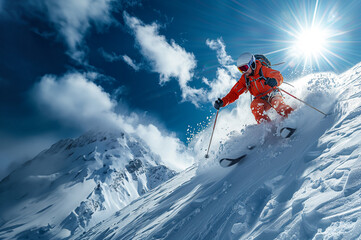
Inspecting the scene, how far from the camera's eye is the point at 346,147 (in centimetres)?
250

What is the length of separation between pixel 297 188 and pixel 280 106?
3.77 m

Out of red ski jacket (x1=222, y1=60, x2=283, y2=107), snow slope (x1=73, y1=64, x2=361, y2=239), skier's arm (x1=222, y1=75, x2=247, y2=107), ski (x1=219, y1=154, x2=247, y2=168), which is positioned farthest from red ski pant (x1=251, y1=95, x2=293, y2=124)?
ski (x1=219, y1=154, x2=247, y2=168)

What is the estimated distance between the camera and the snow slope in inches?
68.7

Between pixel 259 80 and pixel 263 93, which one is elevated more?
pixel 259 80

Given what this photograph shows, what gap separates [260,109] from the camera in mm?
6090

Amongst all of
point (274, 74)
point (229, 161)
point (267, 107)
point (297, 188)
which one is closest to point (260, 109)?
point (267, 107)

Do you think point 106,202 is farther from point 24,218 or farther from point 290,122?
point 290,122

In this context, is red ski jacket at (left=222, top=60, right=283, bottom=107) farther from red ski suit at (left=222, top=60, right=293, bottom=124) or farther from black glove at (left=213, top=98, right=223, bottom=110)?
black glove at (left=213, top=98, right=223, bottom=110)

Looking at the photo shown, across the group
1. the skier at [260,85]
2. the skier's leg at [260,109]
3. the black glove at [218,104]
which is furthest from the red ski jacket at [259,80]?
the black glove at [218,104]

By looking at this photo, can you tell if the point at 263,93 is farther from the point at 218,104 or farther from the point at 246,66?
the point at 218,104

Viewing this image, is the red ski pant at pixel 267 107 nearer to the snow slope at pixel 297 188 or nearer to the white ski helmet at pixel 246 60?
the snow slope at pixel 297 188

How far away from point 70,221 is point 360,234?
207m

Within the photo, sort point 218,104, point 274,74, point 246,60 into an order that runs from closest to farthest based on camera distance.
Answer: point 274,74
point 246,60
point 218,104

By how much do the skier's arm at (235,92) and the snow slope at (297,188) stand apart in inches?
76.1
